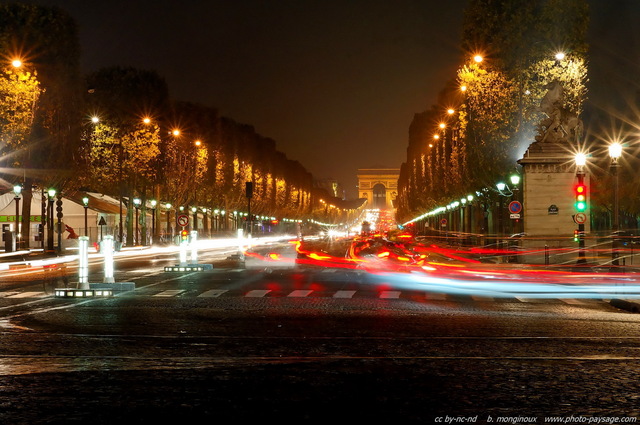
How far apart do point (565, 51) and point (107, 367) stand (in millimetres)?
37936

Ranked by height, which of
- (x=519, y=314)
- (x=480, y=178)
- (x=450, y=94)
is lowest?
(x=519, y=314)

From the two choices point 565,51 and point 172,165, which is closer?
point 565,51

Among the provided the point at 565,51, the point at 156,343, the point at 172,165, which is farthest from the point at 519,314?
the point at 172,165

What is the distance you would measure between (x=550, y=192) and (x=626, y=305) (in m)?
20.9

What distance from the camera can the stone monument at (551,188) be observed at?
38.3m

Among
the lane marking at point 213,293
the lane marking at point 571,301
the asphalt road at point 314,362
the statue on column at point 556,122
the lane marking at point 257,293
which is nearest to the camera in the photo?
the asphalt road at point 314,362

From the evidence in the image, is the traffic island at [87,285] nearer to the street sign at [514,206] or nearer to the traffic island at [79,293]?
the traffic island at [79,293]

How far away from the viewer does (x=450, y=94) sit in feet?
266

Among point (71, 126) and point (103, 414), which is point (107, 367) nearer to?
point (103, 414)

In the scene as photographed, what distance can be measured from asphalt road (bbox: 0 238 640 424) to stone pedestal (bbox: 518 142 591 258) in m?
20.7

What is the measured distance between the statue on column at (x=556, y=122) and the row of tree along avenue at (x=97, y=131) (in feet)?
92.8

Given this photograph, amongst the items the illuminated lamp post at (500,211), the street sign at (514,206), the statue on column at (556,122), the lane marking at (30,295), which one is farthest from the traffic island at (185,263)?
the statue on column at (556,122)

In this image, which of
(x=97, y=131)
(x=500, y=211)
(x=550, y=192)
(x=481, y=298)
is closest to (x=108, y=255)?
(x=481, y=298)

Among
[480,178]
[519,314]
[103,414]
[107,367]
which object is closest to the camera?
[103,414]
